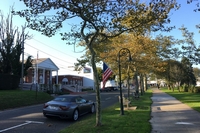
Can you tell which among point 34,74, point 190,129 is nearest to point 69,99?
point 190,129

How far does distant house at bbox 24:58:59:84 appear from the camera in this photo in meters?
44.9

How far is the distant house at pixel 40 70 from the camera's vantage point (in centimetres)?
4491

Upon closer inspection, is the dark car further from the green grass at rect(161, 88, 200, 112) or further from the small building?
the small building

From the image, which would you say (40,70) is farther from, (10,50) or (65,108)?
(65,108)

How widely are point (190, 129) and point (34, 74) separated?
136ft

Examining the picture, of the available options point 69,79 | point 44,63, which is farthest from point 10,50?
point 69,79

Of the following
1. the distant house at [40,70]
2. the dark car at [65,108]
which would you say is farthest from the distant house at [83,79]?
the dark car at [65,108]

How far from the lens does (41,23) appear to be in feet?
29.4

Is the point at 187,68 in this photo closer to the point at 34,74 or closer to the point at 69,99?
the point at 34,74

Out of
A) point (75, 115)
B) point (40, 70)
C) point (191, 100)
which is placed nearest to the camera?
point (75, 115)

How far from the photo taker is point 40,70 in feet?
162

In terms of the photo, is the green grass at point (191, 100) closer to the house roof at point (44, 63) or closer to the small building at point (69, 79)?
the house roof at point (44, 63)

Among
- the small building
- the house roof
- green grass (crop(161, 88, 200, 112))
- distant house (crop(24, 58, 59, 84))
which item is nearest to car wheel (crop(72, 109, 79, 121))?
green grass (crop(161, 88, 200, 112))

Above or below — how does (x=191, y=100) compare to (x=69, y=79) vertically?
below
